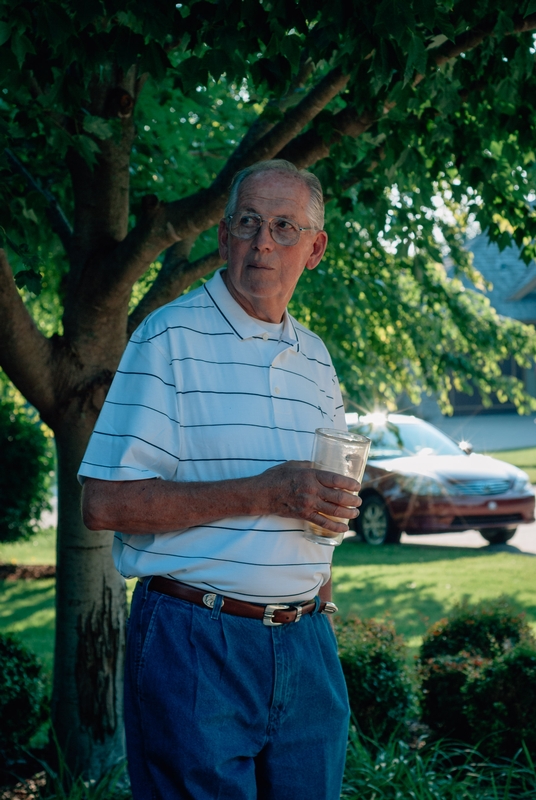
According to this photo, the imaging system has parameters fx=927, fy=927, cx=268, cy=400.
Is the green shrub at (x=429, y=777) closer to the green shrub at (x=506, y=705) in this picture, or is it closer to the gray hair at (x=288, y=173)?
the green shrub at (x=506, y=705)

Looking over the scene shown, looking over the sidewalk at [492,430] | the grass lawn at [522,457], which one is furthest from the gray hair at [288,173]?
the sidewalk at [492,430]

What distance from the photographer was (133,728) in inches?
84.6

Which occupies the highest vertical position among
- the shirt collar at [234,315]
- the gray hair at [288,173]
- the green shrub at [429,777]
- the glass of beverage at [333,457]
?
the gray hair at [288,173]

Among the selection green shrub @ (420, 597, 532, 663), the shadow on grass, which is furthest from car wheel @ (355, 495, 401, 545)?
green shrub @ (420, 597, 532, 663)

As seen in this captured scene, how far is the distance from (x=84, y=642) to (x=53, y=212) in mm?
2118

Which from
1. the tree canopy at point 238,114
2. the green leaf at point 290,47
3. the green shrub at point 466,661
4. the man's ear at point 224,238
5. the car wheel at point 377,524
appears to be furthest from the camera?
the car wheel at point 377,524

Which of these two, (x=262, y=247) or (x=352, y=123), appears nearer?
(x=262, y=247)

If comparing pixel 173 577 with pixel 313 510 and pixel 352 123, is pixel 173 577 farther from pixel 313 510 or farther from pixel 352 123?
pixel 352 123

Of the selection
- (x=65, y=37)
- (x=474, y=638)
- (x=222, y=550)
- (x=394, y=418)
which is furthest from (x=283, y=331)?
(x=394, y=418)

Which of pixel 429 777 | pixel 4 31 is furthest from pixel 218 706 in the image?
pixel 429 777

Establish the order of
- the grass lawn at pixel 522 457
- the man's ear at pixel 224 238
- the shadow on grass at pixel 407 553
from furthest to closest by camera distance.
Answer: the grass lawn at pixel 522 457 → the shadow on grass at pixel 407 553 → the man's ear at pixel 224 238

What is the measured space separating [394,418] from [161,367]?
37.5ft

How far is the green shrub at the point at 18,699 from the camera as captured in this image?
15.3ft

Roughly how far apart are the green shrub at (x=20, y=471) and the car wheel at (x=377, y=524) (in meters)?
4.22
